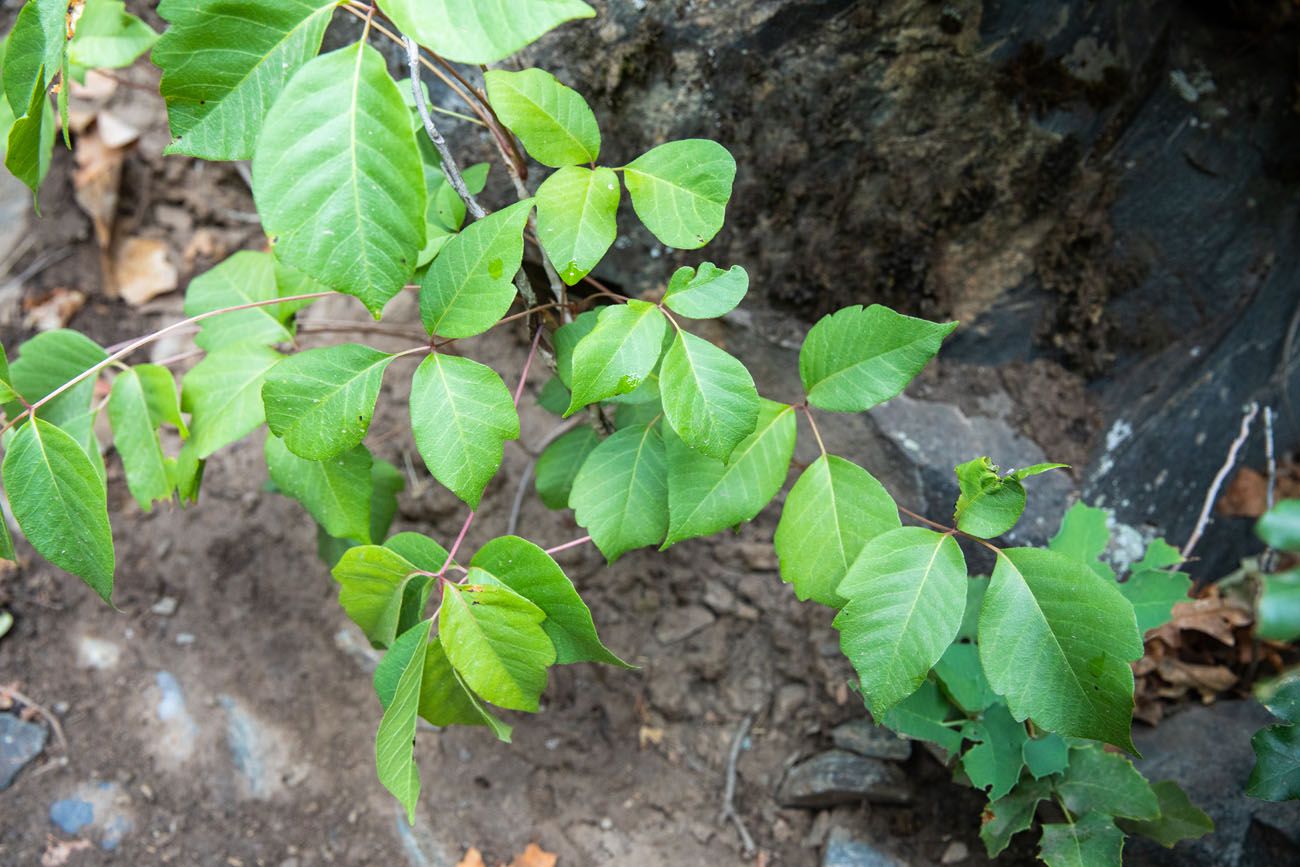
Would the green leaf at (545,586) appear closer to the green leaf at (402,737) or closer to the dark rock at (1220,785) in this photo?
the green leaf at (402,737)

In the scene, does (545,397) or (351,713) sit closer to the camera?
(545,397)

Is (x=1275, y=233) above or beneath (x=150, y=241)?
above

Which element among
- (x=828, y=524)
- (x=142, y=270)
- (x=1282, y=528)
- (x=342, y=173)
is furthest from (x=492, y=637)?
(x=142, y=270)

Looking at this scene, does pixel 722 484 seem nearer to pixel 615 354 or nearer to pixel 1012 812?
pixel 615 354

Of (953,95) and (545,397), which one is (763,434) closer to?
(545,397)

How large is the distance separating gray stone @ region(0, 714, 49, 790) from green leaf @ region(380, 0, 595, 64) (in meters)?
2.06

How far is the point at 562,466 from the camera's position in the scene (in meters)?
1.65

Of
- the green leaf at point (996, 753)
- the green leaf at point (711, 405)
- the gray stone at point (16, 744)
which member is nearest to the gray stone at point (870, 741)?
the green leaf at point (996, 753)

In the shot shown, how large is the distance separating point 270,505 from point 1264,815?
2.34m

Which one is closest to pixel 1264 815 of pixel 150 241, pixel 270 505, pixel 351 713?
pixel 351 713

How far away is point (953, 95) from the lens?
1.83 m

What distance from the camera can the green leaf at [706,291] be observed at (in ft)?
3.88

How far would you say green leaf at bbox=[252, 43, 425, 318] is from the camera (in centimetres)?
95

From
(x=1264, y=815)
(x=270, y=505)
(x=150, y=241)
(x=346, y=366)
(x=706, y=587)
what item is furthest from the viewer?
(x=150, y=241)
